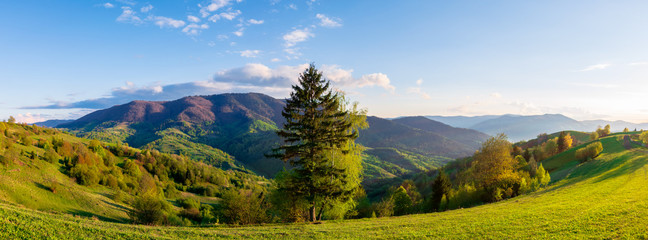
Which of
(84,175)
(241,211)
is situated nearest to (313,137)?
(241,211)

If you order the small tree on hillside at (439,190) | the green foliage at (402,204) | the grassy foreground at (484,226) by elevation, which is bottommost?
the green foliage at (402,204)

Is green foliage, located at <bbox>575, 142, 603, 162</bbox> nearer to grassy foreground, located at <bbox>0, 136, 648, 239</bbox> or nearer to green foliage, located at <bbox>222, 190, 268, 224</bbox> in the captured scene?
grassy foreground, located at <bbox>0, 136, 648, 239</bbox>

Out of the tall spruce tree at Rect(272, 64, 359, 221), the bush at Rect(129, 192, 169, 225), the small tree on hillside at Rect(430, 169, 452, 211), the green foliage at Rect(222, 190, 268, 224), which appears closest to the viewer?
the tall spruce tree at Rect(272, 64, 359, 221)

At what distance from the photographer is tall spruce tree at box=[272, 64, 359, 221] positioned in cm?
2931

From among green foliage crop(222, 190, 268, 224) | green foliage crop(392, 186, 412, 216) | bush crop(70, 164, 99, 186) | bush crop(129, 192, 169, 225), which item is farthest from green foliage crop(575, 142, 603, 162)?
bush crop(70, 164, 99, 186)

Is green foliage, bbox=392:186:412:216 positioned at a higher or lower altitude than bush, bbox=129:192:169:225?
lower

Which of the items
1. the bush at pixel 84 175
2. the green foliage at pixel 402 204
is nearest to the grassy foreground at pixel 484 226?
the green foliage at pixel 402 204

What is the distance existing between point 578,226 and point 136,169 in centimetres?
10287

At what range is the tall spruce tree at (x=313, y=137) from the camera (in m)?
29.3

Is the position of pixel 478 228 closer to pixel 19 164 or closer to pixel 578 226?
pixel 578 226

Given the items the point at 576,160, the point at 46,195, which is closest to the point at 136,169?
the point at 46,195

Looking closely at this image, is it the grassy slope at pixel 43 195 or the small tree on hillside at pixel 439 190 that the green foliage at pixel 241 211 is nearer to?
the grassy slope at pixel 43 195

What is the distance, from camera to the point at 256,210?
125 feet

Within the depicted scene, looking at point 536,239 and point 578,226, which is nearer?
point 536,239
